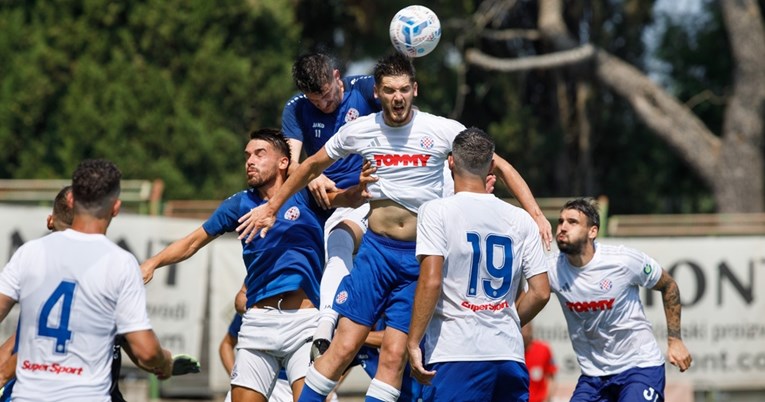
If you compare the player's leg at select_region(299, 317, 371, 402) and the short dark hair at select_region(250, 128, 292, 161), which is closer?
the player's leg at select_region(299, 317, 371, 402)

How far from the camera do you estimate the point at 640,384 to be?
8.86 m

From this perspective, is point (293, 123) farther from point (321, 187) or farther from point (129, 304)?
point (129, 304)

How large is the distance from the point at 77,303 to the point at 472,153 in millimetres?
2451

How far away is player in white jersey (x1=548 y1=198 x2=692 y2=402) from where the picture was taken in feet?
29.4

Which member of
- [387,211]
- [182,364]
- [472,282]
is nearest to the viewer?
[182,364]

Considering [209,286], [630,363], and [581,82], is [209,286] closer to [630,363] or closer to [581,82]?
[630,363]

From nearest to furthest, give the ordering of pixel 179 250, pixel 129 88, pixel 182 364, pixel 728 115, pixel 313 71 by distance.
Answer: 1. pixel 182 364
2. pixel 179 250
3. pixel 313 71
4. pixel 129 88
5. pixel 728 115

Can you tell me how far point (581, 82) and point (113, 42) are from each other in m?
11.5

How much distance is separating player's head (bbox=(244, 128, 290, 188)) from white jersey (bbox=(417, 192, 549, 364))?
1524 mm

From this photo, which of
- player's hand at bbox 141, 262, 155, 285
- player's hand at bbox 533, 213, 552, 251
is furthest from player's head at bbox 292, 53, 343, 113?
player's hand at bbox 533, 213, 552, 251

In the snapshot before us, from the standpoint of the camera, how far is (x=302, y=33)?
25.6m

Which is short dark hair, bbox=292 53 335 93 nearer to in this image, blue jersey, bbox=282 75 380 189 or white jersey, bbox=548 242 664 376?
blue jersey, bbox=282 75 380 189

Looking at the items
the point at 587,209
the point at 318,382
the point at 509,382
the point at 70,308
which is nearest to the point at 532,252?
the point at 509,382

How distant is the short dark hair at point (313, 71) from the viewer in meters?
8.31
